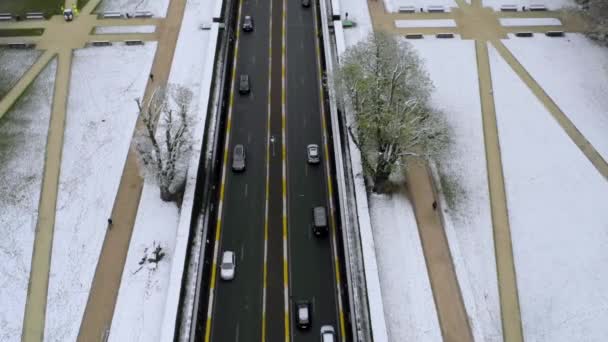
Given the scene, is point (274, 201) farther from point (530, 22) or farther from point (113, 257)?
point (530, 22)

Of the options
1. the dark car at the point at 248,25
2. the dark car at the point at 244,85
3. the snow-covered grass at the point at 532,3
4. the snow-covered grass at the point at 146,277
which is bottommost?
the snow-covered grass at the point at 146,277

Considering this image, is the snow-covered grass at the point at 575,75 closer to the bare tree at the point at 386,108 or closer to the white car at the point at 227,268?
the bare tree at the point at 386,108

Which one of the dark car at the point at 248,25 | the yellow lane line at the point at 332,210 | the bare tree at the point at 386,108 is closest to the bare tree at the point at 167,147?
the yellow lane line at the point at 332,210

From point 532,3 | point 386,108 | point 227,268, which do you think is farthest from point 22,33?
point 532,3

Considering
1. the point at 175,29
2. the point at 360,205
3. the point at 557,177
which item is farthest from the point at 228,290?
the point at 175,29

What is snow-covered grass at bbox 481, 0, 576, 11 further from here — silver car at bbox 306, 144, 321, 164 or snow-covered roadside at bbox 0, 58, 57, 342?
snow-covered roadside at bbox 0, 58, 57, 342

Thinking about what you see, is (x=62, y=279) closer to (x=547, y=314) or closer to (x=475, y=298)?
(x=475, y=298)

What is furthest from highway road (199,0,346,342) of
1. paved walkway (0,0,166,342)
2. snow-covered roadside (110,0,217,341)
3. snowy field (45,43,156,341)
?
paved walkway (0,0,166,342)
